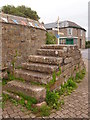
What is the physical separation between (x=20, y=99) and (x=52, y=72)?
1.13 metres

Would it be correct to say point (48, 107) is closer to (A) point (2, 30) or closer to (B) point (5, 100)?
(B) point (5, 100)

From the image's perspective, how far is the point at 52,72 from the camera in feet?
11.0

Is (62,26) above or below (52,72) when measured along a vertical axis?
above

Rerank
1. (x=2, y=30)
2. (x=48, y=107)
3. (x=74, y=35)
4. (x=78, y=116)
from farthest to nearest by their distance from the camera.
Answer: (x=74, y=35) → (x=2, y=30) → (x=48, y=107) → (x=78, y=116)

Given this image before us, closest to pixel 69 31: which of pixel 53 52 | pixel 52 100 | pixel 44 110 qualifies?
pixel 53 52


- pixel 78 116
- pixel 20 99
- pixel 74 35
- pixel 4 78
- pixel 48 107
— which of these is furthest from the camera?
pixel 74 35

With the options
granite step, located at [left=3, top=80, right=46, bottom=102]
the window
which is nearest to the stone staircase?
granite step, located at [left=3, top=80, right=46, bottom=102]

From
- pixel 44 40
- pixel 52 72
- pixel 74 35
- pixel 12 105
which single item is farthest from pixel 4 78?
pixel 74 35

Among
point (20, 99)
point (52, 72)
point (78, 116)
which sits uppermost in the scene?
point (52, 72)

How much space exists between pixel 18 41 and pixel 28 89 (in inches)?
83.7

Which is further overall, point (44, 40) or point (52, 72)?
point (44, 40)

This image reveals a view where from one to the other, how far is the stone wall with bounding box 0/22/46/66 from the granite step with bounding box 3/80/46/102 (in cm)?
117

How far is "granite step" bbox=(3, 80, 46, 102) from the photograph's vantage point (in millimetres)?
2748

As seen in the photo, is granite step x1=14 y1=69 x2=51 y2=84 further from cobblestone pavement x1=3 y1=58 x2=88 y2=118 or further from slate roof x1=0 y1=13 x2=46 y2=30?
slate roof x1=0 y1=13 x2=46 y2=30
